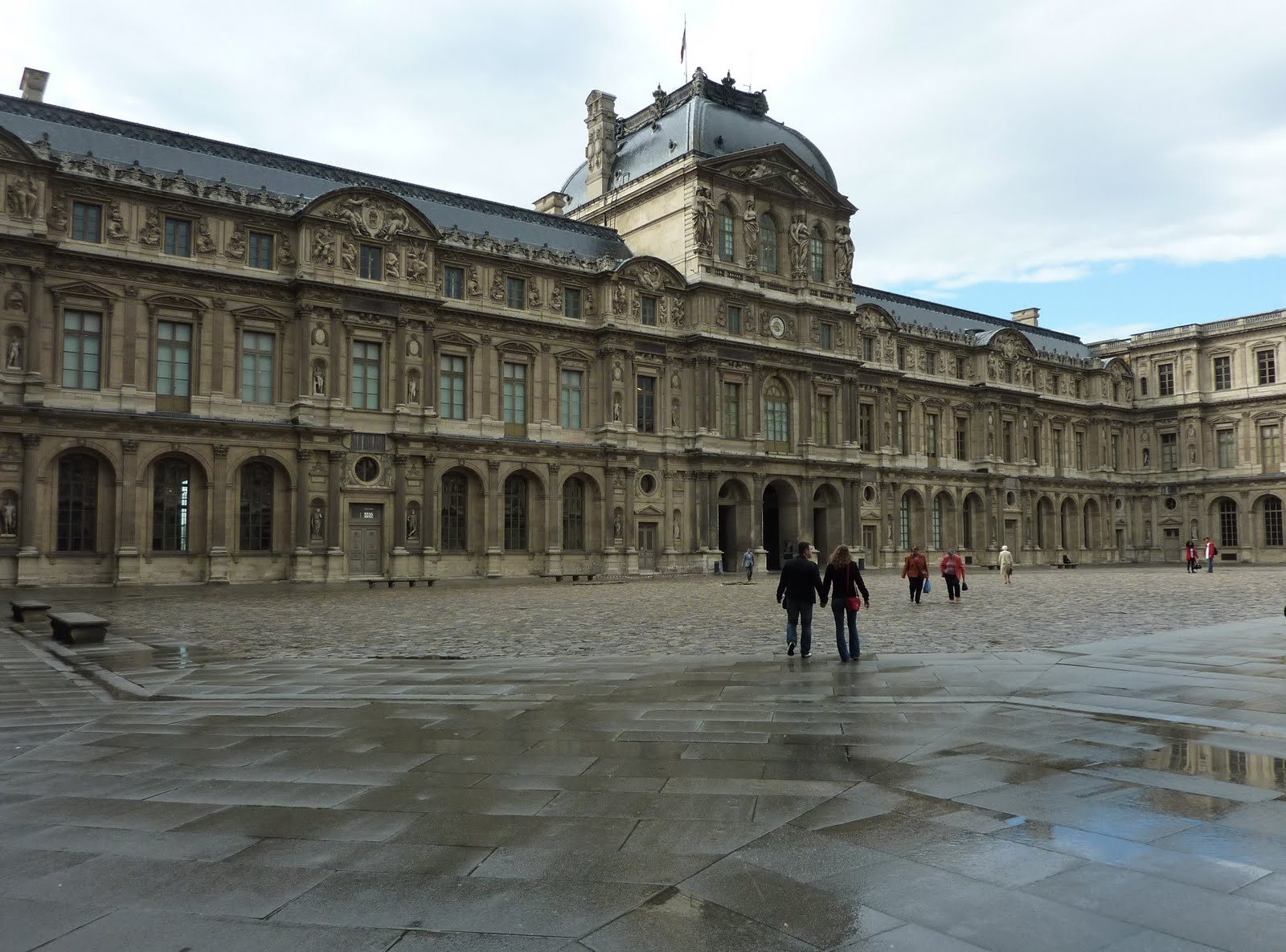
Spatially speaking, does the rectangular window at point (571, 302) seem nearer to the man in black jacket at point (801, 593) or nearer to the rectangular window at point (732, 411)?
the rectangular window at point (732, 411)

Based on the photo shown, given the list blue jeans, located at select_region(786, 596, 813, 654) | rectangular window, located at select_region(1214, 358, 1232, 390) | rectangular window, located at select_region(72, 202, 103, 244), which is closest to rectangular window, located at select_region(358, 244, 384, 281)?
rectangular window, located at select_region(72, 202, 103, 244)

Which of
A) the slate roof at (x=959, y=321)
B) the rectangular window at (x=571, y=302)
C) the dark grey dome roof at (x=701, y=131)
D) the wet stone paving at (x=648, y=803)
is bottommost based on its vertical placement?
the wet stone paving at (x=648, y=803)

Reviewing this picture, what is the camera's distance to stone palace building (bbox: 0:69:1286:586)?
32.2 metres

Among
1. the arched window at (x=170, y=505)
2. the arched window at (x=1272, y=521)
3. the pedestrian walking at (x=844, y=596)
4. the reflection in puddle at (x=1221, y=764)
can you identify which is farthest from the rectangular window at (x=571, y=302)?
the arched window at (x=1272, y=521)

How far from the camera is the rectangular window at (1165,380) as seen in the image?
72.9 m

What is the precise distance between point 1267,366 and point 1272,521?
11166 mm

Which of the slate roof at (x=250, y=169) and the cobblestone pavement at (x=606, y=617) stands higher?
the slate roof at (x=250, y=169)

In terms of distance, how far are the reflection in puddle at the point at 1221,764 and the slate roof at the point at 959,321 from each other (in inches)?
1899

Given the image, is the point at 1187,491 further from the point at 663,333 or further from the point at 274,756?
the point at 274,756

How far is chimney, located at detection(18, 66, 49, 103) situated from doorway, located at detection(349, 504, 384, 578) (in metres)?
19.8

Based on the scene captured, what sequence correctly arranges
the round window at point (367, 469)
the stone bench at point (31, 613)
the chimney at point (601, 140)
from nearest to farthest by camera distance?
the stone bench at point (31, 613)
the round window at point (367, 469)
the chimney at point (601, 140)

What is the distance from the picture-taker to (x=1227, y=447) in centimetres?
7081

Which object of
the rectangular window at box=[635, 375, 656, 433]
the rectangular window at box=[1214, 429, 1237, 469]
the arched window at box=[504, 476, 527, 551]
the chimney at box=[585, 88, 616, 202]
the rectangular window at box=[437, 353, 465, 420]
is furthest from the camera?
the rectangular window at box=[1214, 429, 1237, 469]

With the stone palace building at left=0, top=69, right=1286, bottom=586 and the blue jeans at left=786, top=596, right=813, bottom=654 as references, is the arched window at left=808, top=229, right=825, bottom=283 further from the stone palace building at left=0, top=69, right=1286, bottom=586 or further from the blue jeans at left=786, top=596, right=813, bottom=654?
the blue jeans at left=786, top=596, right=813, bottom=654
